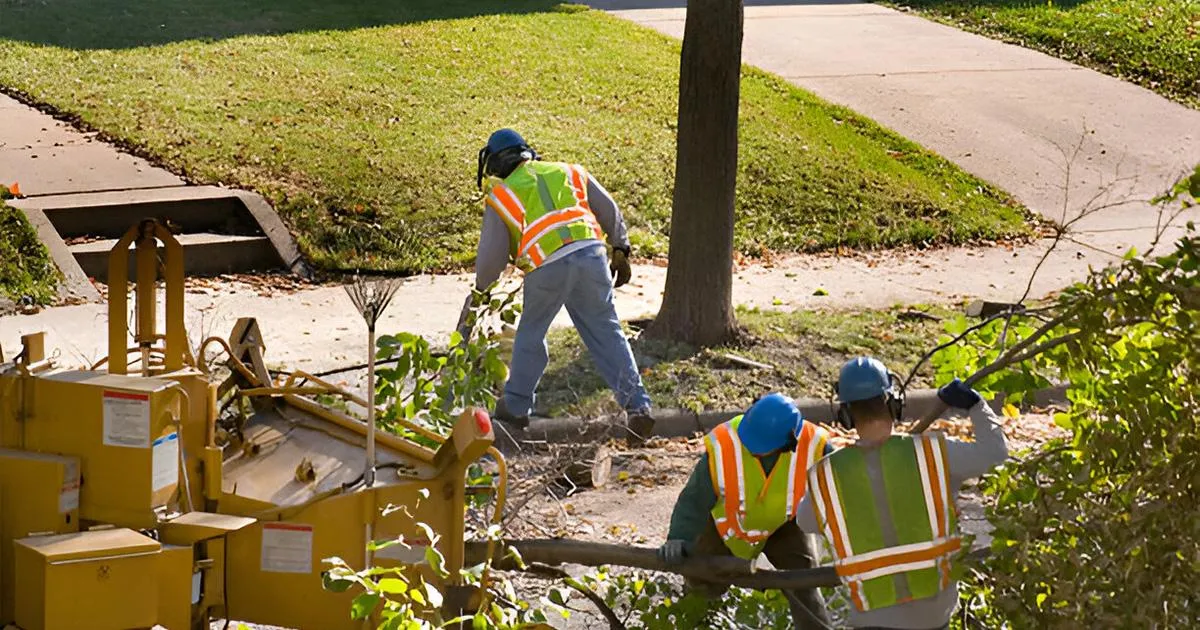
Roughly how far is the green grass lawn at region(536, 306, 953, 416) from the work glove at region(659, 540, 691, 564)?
3.32 m

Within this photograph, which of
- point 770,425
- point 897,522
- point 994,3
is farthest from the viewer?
point 994,3

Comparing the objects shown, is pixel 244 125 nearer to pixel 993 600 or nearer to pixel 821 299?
pixel 821 299

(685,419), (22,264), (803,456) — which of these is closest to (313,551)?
(803,456)

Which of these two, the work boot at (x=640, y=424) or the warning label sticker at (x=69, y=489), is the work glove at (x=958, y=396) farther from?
the work boot at (x=640, y=424)

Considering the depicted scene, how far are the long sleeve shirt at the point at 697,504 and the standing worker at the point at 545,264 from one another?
2.71 m

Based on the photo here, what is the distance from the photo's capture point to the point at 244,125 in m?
14.2

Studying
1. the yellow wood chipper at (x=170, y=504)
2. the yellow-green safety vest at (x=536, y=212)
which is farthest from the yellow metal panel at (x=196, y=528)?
the yellow-green safety vest at (x=536, y=212)

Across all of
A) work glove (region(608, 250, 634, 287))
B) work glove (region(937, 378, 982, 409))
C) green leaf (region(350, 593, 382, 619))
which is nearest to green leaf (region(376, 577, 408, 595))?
green leaf (region(350, 593, 382, 619))

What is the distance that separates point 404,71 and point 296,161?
10.4 feet

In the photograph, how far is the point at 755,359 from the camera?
32.3 feet

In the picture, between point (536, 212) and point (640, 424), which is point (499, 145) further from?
point (640, 424)

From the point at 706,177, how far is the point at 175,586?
19.1 feet

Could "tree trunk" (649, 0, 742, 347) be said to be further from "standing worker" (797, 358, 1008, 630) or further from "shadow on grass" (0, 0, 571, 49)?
"shadow on grass" (0, 0, 571, 49)

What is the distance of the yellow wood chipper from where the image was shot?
4.66 meters
